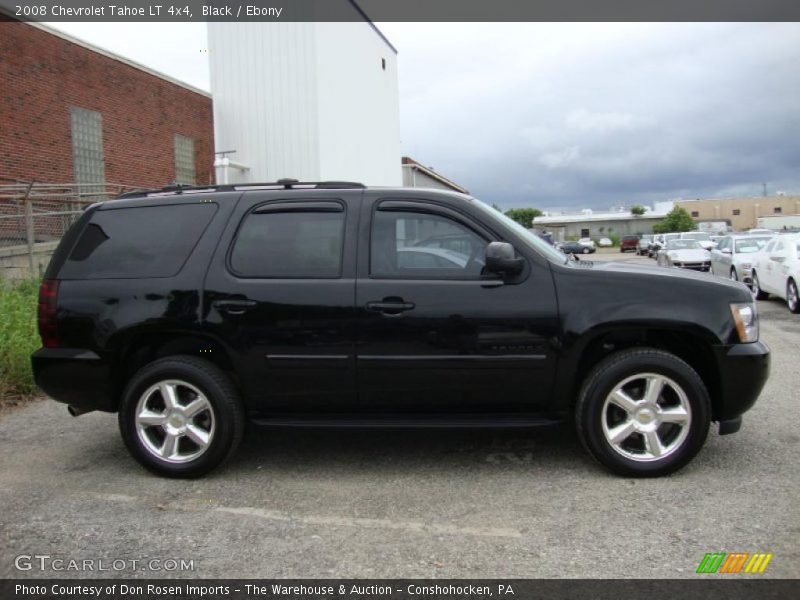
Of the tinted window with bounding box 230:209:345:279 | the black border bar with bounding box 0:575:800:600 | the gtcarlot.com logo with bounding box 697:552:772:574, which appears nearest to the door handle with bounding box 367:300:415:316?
the tinted window with bounding box 230:209:345:279

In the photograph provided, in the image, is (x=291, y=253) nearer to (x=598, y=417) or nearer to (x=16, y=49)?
(x=598, y=417)

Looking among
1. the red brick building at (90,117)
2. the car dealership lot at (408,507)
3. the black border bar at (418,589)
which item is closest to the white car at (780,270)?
the car dealership lot at (408,507)

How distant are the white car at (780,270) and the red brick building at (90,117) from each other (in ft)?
55.7

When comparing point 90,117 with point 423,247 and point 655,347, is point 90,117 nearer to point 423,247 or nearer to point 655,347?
point 423,247

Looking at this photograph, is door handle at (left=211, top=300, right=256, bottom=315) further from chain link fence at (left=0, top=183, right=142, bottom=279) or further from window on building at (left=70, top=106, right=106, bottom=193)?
window on building at (left=70, top=106, right=106, bottom=193)

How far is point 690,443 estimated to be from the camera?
3.95 m

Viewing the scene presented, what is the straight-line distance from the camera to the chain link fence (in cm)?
1255

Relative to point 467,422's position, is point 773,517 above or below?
below

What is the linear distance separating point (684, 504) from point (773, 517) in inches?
17.1

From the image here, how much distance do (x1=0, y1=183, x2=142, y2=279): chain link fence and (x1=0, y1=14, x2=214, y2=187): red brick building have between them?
854mm

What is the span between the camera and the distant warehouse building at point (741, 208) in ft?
333

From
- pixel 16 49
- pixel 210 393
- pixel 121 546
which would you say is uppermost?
pixel 16 49

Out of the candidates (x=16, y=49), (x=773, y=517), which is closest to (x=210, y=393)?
(x=773, y=517)

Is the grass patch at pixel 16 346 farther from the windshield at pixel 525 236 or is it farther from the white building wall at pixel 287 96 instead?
the white building wall at pixel 287 96
